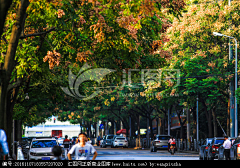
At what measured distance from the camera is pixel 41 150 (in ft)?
71.7

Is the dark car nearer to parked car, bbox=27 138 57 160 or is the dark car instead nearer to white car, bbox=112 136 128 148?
parked car, bbox=27 138 57 160

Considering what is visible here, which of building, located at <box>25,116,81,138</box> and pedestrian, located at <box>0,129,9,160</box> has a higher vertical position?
pedestrian, located at <box>0,129,9,160</box>

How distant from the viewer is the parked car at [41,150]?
2145 centimetres

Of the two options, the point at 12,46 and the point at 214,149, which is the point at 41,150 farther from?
the point at 12,46

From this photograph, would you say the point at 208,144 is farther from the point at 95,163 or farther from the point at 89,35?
the point at 95,163

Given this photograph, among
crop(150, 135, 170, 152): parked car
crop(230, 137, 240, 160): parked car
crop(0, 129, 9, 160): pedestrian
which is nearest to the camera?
crop(0, 129, 9, 160): pedestrian

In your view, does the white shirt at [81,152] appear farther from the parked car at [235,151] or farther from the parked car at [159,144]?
the parked car at [159,144]

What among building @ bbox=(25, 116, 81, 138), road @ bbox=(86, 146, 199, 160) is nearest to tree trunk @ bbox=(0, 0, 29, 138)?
road @ bbox=(86, 146, 199, 160)

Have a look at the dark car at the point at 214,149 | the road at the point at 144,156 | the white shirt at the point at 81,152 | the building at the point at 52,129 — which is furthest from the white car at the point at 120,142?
the building at the point at 52,129

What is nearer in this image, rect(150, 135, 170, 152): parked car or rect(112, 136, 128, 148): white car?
rect(150, 135, 170, 152): parked car

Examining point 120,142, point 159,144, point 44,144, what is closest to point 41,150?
point 44,144

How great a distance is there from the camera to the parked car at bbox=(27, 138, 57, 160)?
21.5 metres

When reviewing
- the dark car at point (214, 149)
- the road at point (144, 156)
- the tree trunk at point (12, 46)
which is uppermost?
the tree trunk at point (12, 46)

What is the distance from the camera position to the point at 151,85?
3634 cm
